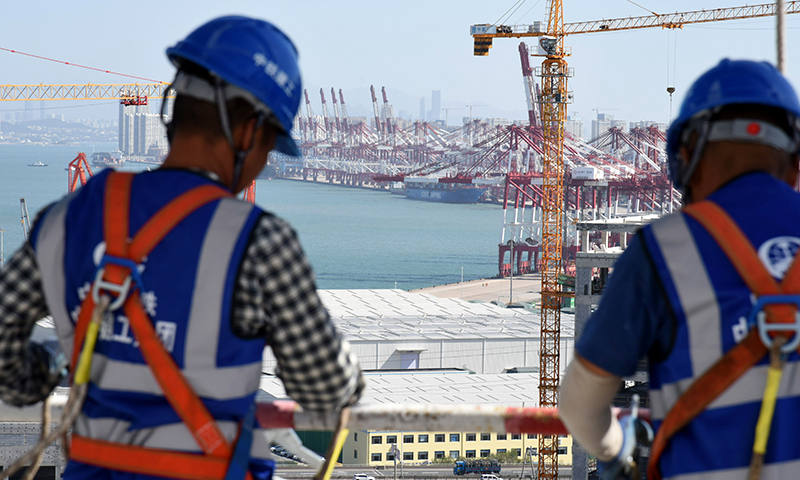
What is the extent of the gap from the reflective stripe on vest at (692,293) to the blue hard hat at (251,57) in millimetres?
333

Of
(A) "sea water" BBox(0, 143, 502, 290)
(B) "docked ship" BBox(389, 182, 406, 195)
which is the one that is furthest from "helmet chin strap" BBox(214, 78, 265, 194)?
(B) "docked ship" BBox(389, 182, 406, 195)

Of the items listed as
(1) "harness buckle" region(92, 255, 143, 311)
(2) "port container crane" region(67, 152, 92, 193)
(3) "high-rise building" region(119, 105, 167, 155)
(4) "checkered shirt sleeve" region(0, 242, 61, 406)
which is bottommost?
(4) "checkered shirt sleeve" region(0, 242, 61, 406)

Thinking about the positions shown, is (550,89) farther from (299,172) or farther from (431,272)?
(299,172)

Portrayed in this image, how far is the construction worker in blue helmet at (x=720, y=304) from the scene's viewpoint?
0.58 m

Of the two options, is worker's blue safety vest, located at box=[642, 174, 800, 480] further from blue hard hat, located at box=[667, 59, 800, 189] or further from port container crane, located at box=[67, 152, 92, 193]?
port container crane, located at box=[67, 152, 92, 193]

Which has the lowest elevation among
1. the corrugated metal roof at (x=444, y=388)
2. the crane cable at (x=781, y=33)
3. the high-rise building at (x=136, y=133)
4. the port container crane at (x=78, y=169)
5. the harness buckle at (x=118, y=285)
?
the corrugated metal roof at (x=444, y=388)

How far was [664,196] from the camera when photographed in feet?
127

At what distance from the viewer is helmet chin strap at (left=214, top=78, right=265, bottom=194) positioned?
68cm

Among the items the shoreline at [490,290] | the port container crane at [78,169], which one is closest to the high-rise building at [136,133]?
the shoreline at [490,290]

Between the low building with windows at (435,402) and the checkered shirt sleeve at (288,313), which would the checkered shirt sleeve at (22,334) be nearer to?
the checkered shirt sleeve at (288,313)

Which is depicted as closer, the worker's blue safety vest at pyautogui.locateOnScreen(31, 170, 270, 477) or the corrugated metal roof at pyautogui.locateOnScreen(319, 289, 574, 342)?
the worker's blue safety vest at pyautogui.locateOnScreen(31, 170, 270, 477)

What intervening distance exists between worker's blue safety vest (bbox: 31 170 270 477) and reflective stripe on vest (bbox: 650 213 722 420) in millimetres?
320

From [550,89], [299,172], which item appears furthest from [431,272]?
[299,172]

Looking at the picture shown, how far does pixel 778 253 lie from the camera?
0.59 metres
